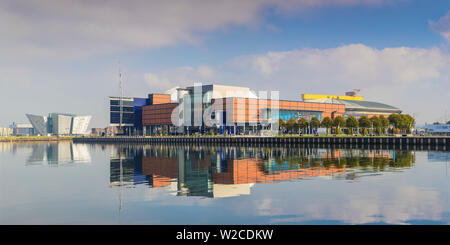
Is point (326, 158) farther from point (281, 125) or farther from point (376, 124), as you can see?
point (281, 125)

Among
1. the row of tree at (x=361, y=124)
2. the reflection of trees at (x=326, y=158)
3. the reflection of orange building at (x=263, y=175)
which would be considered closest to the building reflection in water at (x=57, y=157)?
the reflection of trees at (x=326, y=158)

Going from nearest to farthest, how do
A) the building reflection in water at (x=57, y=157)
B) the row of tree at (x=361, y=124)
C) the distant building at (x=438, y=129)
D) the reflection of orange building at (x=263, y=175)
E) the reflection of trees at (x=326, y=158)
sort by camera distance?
1. the reflection of orange building at (x=263, y=175)
2. the reflection of trees at (x=326, y=158)
3. the building reflection in water at (x=57, y=157)
4. the row of tree at (x=361, y=124)
5. the distant building at (x=438, y=129)

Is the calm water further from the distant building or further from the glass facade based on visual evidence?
the glass facade

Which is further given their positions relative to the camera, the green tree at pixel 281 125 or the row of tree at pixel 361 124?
the green tree at pixel 281 125

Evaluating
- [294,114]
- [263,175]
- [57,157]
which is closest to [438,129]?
[294,114]

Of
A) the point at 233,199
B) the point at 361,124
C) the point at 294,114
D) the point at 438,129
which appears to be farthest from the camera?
the point at 294,114

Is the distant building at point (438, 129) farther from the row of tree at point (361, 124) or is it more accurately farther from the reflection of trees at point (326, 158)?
the reflection of trees at point (326, 158)

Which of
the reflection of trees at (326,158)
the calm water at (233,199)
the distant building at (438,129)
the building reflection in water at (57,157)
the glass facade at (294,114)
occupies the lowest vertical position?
the building reflection in water at (57,157)

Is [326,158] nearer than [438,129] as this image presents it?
Yes

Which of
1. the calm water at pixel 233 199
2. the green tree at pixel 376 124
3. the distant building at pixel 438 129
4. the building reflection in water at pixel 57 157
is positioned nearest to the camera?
the calm water at pixel 233 199

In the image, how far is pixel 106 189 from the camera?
111ft
